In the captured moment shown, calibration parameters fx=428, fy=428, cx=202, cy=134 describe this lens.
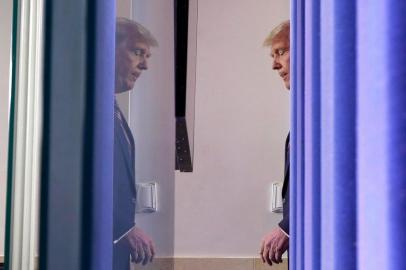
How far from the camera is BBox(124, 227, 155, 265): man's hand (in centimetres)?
100

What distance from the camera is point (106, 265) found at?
53 centimetres

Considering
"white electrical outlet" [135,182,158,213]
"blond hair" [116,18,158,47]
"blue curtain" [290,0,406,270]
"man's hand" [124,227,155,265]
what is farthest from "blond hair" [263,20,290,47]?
"blue curtain" [290,0,406,270]

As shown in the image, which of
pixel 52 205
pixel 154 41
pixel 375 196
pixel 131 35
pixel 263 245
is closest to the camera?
pixel 375 196

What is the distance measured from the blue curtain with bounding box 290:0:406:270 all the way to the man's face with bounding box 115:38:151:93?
0.47m

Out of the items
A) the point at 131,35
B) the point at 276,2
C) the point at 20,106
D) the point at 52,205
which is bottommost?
the point at 52,205

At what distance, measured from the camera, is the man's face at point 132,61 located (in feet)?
2.87

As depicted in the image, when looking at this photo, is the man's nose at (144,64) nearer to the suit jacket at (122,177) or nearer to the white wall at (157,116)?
the white wall at (157,116)

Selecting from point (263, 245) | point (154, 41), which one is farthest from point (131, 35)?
point (263, 245)

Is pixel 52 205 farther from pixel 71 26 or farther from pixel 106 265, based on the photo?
pixel 71 26

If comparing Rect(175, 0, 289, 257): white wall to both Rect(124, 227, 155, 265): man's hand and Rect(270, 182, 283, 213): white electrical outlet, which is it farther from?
Rect(124, 227, 155, 265): man's hand

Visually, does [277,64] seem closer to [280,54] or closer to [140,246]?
[280,54]

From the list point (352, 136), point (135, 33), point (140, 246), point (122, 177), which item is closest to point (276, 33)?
point (135, 33)

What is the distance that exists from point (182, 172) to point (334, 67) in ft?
5.37

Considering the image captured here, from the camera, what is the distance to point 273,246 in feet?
6.07
